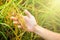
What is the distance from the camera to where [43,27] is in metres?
1.31

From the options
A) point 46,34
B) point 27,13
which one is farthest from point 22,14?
point 46,34

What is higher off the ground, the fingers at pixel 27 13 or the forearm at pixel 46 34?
the fingers at pixel 27 13

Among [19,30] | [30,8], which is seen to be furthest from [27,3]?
Answer: [19,30]

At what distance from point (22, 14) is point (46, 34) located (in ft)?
0.49

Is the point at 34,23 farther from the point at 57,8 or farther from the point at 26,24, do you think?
the point at 57,8

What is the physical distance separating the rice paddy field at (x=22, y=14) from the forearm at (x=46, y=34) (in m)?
0.05

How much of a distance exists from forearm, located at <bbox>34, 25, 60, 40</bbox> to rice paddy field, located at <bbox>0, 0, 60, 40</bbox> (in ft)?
0.16

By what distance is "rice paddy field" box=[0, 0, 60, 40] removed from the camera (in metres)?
1.18

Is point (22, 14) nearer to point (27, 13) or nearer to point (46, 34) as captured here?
point (27, 13)

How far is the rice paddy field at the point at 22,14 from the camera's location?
46.5 inches

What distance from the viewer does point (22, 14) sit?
1234 millimetres

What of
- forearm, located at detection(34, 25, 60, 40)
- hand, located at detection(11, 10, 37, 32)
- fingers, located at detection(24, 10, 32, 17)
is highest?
fingers, located at detection(24, 10, 32, 17)

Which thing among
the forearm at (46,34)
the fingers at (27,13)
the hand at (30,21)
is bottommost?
the forearm at (46,34)

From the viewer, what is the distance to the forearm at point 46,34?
3.98 ft
